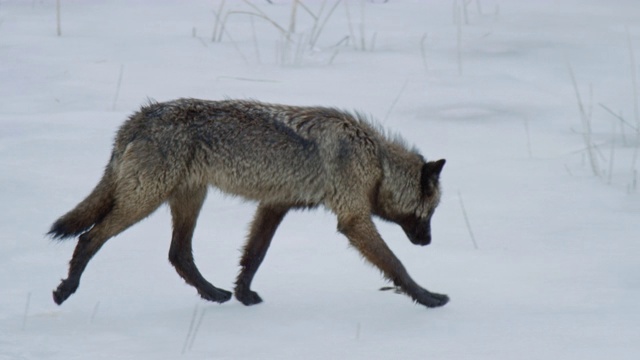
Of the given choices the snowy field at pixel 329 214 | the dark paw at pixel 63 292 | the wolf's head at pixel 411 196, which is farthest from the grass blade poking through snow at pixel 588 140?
the dark paw at pixel 63 292

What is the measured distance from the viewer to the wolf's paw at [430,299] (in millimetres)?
6465

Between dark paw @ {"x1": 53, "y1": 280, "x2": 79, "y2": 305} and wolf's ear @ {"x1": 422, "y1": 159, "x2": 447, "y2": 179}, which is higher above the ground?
wolf's ear @ {"x1": 422, "y1": 159, "x2": 447, "y2": 179}

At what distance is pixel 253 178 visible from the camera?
6539 millimetres

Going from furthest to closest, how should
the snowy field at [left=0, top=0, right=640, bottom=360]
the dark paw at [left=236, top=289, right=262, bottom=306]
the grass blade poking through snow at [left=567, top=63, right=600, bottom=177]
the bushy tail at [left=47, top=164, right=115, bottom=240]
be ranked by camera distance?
1. the grass blade poking through snow at [left=567, top=63, right=600, bottom=177]
2. the dark paw at [left=236, top=289, right=262, bottom=306]
3. the bushy tail at [left=47, top=164, right=115, bottom=240]
4. the snowy field at [left=0, top=0, right=640, bottom=360]

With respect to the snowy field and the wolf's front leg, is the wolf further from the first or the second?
the snowy field

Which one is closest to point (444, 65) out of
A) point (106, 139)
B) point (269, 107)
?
point (106, 139)

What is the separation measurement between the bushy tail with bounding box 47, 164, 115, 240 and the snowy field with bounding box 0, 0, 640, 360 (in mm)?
371

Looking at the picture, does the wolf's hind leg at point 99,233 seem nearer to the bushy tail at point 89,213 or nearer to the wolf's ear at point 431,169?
the bushy tail at point 89,213

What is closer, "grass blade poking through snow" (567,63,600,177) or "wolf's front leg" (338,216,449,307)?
"wolf's front leg" (338,216,449,307)

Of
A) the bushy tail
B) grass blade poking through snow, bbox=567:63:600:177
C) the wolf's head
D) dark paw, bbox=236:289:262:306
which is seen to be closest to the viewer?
the bushy tail

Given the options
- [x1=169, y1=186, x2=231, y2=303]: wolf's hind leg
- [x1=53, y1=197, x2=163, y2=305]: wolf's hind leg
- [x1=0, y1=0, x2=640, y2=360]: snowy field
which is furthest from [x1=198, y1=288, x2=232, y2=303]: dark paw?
[x1=53, y1=197, x2=163, y2=305]: wolf's hind leg

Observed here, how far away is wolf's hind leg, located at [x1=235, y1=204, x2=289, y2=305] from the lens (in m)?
6.67

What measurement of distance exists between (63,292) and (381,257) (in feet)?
5.39

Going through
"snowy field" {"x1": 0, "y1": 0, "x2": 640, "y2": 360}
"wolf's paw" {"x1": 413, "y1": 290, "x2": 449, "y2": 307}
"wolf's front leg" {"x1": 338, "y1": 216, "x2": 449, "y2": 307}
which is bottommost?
"snowy field" {"x1": 0, "y1": 0, "x2": 640, "y2": 360}
